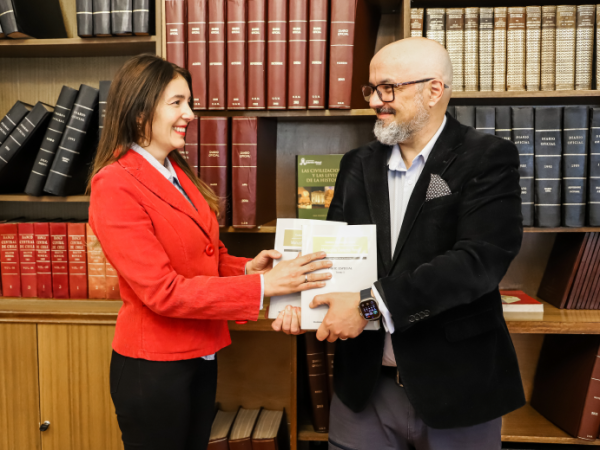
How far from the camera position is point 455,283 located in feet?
3.34

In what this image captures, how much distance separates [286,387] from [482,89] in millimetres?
1548

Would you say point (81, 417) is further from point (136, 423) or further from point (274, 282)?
point (274, 282)

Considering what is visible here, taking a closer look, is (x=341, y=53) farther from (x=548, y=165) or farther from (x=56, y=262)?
(x=56, y=262)

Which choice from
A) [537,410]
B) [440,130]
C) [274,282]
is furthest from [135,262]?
[537,410]

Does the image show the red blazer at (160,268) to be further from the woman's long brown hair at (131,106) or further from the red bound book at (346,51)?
the red bound book at (346,51)

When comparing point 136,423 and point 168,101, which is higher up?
point 168,101

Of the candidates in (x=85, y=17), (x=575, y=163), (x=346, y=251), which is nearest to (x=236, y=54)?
(x=85, y=17)

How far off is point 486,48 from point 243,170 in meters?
0.99

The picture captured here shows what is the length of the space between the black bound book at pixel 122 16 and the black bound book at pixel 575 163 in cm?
164

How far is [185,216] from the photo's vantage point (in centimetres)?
122

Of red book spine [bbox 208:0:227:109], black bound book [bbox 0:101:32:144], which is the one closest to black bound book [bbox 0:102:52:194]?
black bound book [bbox 0:101:32:144]

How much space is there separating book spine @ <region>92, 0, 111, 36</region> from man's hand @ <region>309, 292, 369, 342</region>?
53.2 inches

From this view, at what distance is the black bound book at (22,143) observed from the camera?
1.80 m

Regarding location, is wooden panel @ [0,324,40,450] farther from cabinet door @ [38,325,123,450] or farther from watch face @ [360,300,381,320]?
watch face @ [360,300,381,320]
